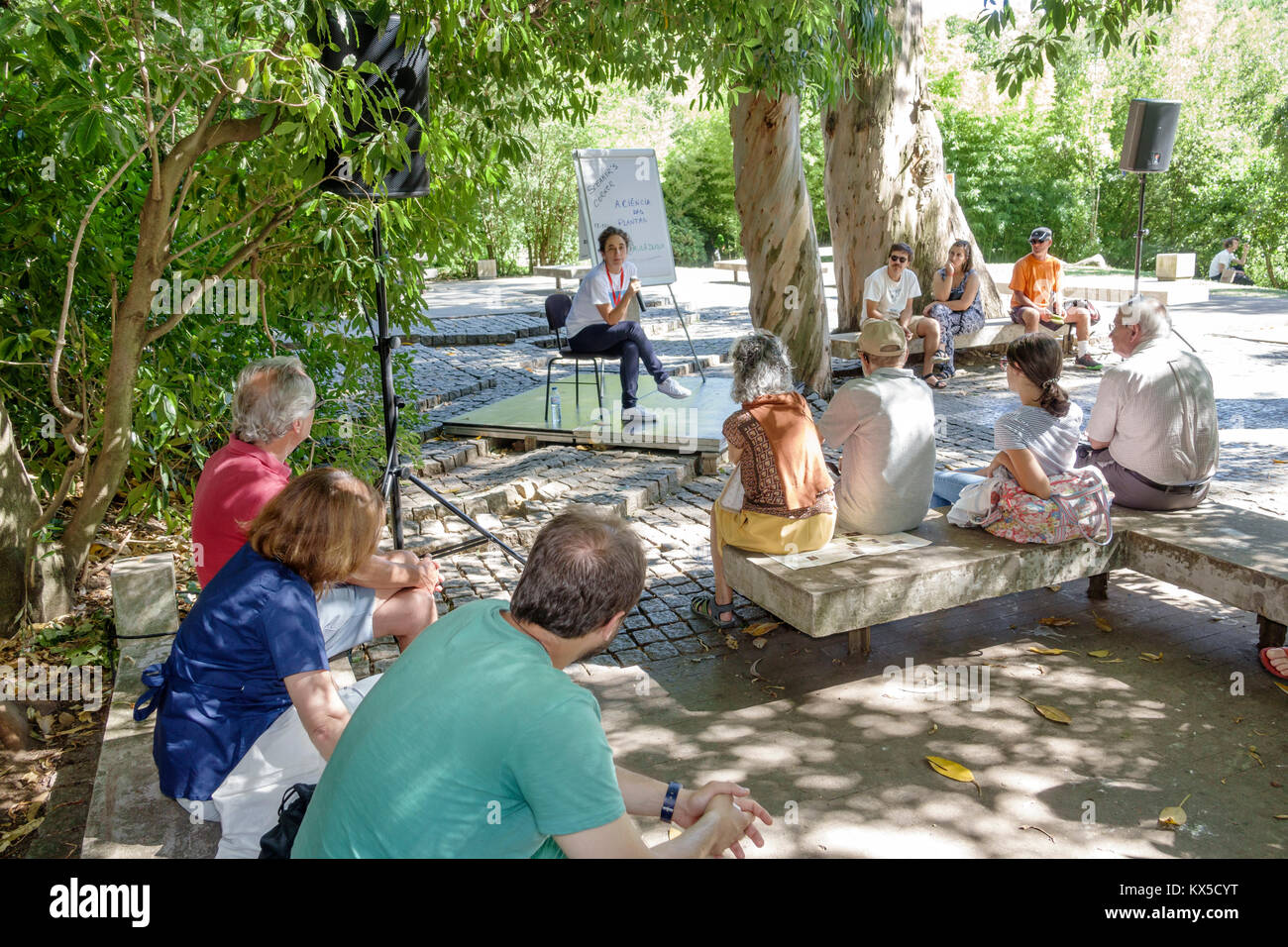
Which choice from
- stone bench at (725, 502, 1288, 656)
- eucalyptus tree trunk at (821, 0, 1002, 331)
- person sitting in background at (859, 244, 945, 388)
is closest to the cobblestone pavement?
stone bench at (725, 502, 1288, 656)

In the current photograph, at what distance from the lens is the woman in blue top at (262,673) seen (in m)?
2.51

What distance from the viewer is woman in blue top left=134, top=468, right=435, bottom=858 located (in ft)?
8.22

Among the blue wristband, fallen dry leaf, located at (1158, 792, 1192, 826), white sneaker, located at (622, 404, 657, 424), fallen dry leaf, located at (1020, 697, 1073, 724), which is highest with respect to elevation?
white sneaker, located at (622, 404, 657, 424)

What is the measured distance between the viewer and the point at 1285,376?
960 centimetres

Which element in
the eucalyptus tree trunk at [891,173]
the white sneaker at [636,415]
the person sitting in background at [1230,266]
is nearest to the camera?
the white sneaker at [636,415]

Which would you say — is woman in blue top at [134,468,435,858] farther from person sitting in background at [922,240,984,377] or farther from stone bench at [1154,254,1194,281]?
stone bench at [1154,254,1194,281]

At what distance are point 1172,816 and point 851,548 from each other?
5.07 feet

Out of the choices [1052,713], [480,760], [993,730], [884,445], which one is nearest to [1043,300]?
[884,445]

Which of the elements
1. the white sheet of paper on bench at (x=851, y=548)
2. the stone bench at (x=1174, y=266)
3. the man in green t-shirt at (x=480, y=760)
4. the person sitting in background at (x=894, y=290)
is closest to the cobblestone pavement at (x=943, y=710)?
the white sheet of paper on bench at (x=851, y=548)

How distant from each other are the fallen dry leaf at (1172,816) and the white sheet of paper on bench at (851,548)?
4.55 ft

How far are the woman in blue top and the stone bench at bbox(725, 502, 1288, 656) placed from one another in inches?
72.9

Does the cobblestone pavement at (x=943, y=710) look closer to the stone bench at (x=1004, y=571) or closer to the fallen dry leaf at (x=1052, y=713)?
the fallen dry leaf at (x=1052, y=713)
